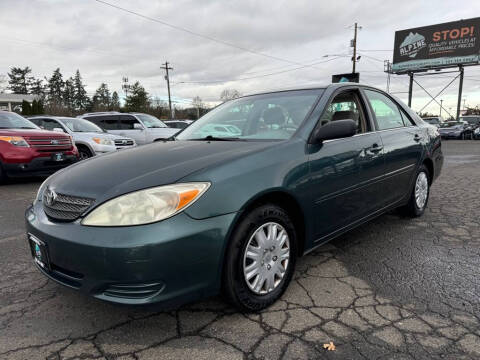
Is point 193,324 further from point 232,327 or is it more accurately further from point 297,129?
point 297,129

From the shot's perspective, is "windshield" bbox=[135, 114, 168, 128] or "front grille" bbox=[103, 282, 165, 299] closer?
"front grille" bbox=[103, 282, 165, 299]

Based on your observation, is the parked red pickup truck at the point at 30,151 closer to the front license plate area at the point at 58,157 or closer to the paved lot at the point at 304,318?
the front license plate area at the point at 58,157

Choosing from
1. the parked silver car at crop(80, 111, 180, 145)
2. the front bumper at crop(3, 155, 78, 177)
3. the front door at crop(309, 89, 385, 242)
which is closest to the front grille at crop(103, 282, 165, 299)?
the front door at crop(309, 89, 385, 242)

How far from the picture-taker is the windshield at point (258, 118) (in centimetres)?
284

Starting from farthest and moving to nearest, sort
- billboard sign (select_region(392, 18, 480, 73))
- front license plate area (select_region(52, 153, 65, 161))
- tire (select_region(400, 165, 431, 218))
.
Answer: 1. billboard sign (select_region(392, 18, 480, 73))
2. front license plate area (select_region(52, 153, 65, 161))
3. tire (select_region(400, 165, 431, 218))

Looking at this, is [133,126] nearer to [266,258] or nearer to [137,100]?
[266,258]

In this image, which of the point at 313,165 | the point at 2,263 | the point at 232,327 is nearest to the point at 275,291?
the point at 232,327

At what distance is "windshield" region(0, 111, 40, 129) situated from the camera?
722 cm

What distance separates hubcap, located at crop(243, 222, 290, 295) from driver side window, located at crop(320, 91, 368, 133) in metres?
1.13

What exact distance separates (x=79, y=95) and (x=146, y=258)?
85388 mm

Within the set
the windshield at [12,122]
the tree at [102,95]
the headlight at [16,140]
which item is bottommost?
the headlight at [16,140]

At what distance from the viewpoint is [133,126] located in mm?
11977

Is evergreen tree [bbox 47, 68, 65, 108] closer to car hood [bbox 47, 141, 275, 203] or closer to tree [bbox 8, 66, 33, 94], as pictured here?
tree [bbox 8, 66, 33, 94]

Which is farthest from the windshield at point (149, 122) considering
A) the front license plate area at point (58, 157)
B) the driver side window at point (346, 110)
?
the driver side window at point (346, 110)
